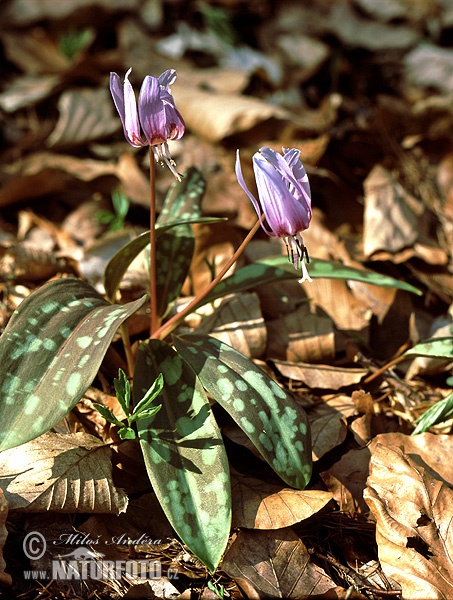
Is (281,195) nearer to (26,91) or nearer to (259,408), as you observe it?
(259,408)

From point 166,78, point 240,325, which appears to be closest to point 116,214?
point 240,325

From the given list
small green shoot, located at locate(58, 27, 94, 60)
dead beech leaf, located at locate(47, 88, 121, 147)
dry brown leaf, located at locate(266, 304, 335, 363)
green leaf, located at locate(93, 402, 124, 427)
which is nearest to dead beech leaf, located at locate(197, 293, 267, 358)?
dry brown leaf, located at locate(266, 304, 335, 363)

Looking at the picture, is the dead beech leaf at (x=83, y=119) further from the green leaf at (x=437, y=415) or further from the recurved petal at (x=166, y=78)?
the green leaf at (x=437, y=415)

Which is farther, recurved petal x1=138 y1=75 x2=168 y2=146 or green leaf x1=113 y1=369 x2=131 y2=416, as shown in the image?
green leaf x1=113 y1=369 x2=131 y2=416

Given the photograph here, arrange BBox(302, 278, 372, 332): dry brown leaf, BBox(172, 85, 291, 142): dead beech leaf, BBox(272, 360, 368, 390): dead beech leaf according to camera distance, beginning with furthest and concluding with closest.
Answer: BBox(172, 85, 291, 142): dead beech leaf
BBox(302, 278, 372, 332): dry brown leaf
BBox(272, 360, 368, 390): dead beech leaf

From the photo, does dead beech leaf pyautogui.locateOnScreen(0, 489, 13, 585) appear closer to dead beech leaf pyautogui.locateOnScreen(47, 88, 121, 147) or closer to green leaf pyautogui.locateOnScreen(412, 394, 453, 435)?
green leaf pyautogui.locateOnScreen(412, 394, 453, 435)

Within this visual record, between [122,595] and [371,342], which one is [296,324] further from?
[122,595]

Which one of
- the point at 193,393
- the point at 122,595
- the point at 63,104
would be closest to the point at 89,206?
the point at 63,104
